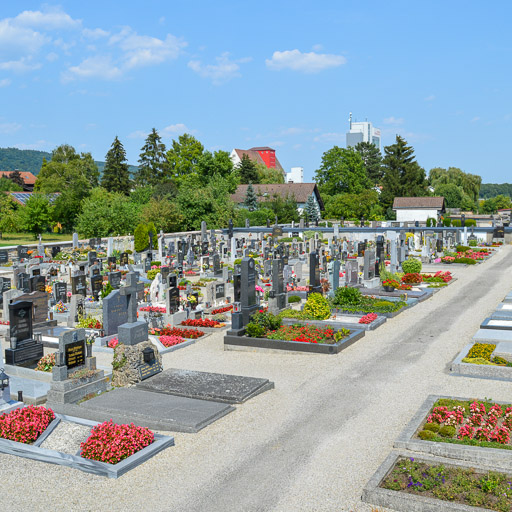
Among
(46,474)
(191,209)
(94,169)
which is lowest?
(46,474)

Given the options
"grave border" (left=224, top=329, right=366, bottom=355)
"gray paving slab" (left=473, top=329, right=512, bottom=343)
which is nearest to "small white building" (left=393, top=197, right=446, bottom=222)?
"gray paving slab" (left=473, top=329, right=512, bottom=343)

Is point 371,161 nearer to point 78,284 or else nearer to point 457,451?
point 78,284

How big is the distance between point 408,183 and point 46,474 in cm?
8567

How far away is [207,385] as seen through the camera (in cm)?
1234

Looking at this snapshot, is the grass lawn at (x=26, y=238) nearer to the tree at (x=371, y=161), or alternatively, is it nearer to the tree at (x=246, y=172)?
the tree at (x=246, y=172)

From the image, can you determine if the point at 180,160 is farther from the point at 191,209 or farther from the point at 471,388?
the point at 471,388

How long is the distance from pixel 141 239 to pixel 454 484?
36449 millimetres

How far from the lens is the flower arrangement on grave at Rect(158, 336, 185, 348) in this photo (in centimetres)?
1623

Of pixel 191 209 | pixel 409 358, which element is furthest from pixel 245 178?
pixel 409 358

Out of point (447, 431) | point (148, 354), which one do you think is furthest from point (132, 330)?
point (447, 431)

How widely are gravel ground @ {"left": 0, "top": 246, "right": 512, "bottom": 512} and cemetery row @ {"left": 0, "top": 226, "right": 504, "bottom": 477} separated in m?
0.42

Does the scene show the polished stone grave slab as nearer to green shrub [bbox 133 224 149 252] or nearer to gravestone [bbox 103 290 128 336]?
gravestone [bbox 103 290 128 336]

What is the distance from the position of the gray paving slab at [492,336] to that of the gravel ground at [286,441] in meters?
0.66

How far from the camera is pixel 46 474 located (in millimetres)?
8641
